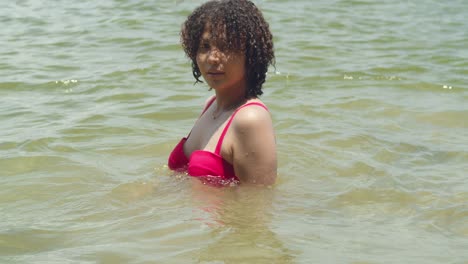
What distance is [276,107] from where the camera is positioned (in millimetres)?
6570

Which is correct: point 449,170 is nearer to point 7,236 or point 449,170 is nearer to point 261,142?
point 261,142

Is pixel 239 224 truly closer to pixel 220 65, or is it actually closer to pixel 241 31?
pixel 220 65

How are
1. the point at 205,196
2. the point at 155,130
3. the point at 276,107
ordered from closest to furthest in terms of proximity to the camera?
the point at 205,196 < the point at 155,130 < the point at 276,107

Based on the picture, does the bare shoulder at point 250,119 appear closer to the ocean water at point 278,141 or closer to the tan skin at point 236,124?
the tan skin at point 236,124

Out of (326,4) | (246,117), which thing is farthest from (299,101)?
(326,4)

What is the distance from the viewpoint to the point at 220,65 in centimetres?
381

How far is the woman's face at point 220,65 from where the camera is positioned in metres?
3.81

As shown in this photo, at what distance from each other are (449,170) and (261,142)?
1723 mm

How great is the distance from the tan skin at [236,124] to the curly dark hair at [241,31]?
0.12 ft

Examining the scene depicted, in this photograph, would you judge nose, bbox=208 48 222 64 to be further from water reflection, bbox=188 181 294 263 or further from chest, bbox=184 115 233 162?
water reflection, bbox=188 181 294 263

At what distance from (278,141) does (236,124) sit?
1934 mm

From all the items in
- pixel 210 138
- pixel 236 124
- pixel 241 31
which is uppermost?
pixel 241 31

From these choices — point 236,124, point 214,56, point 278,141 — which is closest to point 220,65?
point 214,56

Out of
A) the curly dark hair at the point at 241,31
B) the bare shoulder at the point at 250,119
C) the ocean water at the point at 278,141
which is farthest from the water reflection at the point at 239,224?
the curly dark hair at the point at 241,31
